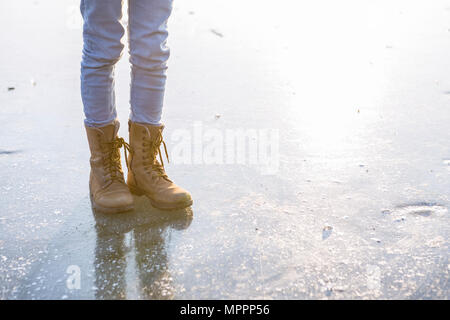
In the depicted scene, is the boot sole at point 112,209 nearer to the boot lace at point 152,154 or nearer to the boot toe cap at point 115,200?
the boot toe cap at point 115,200

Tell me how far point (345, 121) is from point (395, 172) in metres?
0.84

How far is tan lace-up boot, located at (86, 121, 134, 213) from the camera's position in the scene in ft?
7.66

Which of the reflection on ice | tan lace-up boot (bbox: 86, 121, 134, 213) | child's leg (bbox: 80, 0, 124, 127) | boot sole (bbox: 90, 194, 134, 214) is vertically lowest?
the reflection on ice

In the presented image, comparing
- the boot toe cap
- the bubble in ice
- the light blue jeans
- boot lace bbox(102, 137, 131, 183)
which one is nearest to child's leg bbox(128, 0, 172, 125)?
the light blue jeans

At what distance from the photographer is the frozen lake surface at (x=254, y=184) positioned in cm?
194

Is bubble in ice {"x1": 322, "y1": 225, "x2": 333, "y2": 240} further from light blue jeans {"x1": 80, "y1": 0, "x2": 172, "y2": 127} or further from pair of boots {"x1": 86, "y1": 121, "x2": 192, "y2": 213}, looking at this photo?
light blue jeans {"x1": 80, "y1": 0, "x2": 172, "y2": 127}

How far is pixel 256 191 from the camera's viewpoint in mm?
2600

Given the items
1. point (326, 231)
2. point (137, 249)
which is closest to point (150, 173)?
point (137, 249)

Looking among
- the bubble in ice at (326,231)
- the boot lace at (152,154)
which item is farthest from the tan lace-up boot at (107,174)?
the bubble in ice at (326,231)

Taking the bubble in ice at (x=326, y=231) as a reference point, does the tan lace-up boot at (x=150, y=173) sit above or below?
above

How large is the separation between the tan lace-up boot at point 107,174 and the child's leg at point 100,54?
0.06 m

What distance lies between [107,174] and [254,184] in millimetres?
686

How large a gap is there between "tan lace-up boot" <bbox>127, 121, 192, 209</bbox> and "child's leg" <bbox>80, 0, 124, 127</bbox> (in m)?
0.15
